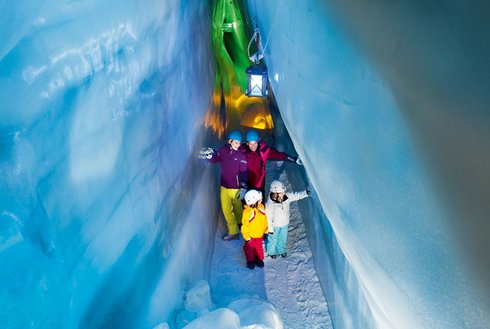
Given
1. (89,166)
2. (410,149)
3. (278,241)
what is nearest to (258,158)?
(278,241)

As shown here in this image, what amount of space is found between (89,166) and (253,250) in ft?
8.91

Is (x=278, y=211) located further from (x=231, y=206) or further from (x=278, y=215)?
(x=231, y=206)

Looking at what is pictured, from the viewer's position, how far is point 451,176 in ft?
3.45

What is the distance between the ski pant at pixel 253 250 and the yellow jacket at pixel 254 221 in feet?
0.39

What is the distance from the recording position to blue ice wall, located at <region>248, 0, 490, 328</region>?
3.25 feet

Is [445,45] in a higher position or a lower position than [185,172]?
higher

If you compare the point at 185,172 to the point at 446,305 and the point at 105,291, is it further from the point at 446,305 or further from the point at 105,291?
the point at 446,305

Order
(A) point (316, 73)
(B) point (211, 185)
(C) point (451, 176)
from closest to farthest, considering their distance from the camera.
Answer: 1. (C) point (451, 176)
2. (A) point (316, 73)
3. (B) point (211, 185)

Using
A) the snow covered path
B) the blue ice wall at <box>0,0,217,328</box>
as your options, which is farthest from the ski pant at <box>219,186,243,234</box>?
the blue ice wall at <box>0,0,217,328</box>

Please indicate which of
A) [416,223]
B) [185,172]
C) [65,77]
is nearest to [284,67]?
[185,172]

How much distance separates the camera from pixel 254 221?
3961mm

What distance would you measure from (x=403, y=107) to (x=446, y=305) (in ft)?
2.04

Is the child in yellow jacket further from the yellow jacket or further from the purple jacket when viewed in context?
the purple jacket

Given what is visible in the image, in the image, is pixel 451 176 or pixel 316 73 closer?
pixel 451 176
